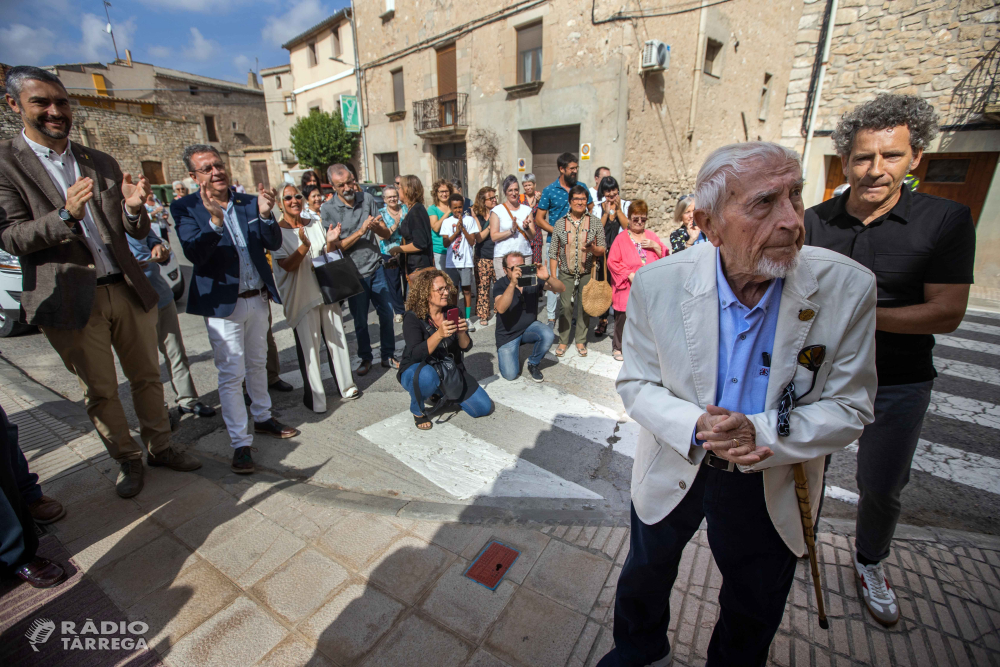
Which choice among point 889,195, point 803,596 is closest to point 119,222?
point 889,195

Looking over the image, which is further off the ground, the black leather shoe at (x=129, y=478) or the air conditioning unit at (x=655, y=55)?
the air conditioning unit at (x=655, y=55)

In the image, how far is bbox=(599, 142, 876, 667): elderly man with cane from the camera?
4.34 feet

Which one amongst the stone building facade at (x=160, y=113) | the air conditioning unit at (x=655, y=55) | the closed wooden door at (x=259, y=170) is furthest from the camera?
the closed wooden door at (x=259, y=170)

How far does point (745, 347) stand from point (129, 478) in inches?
140

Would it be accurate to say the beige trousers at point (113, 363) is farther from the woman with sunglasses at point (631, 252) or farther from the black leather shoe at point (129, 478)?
the woman with sunglasses at point (631, 252)

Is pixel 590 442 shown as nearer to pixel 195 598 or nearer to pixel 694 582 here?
pixel 694 582

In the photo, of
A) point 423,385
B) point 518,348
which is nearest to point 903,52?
point 518,348

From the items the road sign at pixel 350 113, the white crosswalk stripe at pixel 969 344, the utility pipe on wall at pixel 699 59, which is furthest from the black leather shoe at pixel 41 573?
the road sign at pixel 350 113

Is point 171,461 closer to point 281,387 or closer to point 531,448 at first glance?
point 281,387

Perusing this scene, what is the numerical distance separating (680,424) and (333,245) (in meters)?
3.55

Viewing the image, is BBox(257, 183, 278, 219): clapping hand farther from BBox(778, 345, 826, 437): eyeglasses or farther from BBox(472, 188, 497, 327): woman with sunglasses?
BBox(472, 188, 497, 327): woman with sunglasses

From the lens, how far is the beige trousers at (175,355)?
4.08 metres

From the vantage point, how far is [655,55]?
1101cm

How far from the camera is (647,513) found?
5.18 feet
